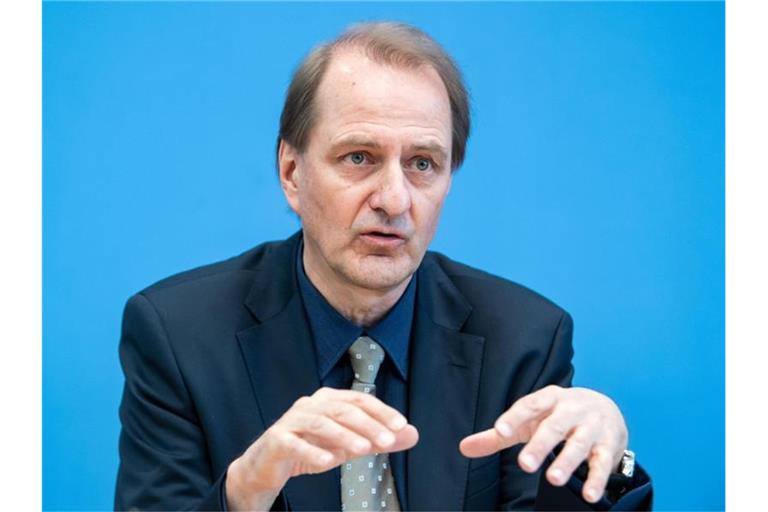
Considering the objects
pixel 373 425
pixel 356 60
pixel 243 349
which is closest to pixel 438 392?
pixel 243 349

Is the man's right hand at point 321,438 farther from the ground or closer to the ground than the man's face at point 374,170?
closer to the ground

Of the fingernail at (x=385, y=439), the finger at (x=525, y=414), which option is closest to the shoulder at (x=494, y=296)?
the finger at (x=525, y=414)

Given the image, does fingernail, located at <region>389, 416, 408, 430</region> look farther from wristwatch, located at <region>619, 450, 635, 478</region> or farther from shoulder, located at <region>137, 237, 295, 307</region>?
shoulder, located at <region>137, 237, 295, 307</region>

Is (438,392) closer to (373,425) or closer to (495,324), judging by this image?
(495,324)

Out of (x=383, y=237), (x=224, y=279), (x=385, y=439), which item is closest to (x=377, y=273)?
(x=383, y=237)

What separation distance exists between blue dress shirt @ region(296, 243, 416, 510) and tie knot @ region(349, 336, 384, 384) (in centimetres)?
1

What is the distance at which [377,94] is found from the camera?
210 cm

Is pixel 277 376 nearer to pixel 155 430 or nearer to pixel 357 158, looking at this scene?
pixel 155 430

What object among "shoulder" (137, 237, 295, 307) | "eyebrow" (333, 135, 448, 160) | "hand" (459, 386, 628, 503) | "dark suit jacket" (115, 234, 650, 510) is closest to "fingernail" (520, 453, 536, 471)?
"hand" (459, 386, 628, 503)

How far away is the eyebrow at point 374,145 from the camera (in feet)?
6.79

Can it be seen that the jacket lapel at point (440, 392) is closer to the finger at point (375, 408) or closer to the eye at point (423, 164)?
the eye at point (423, 164)

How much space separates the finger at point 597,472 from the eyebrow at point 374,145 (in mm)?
708

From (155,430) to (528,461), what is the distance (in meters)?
0.81

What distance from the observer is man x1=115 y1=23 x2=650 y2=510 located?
81.3 inches
